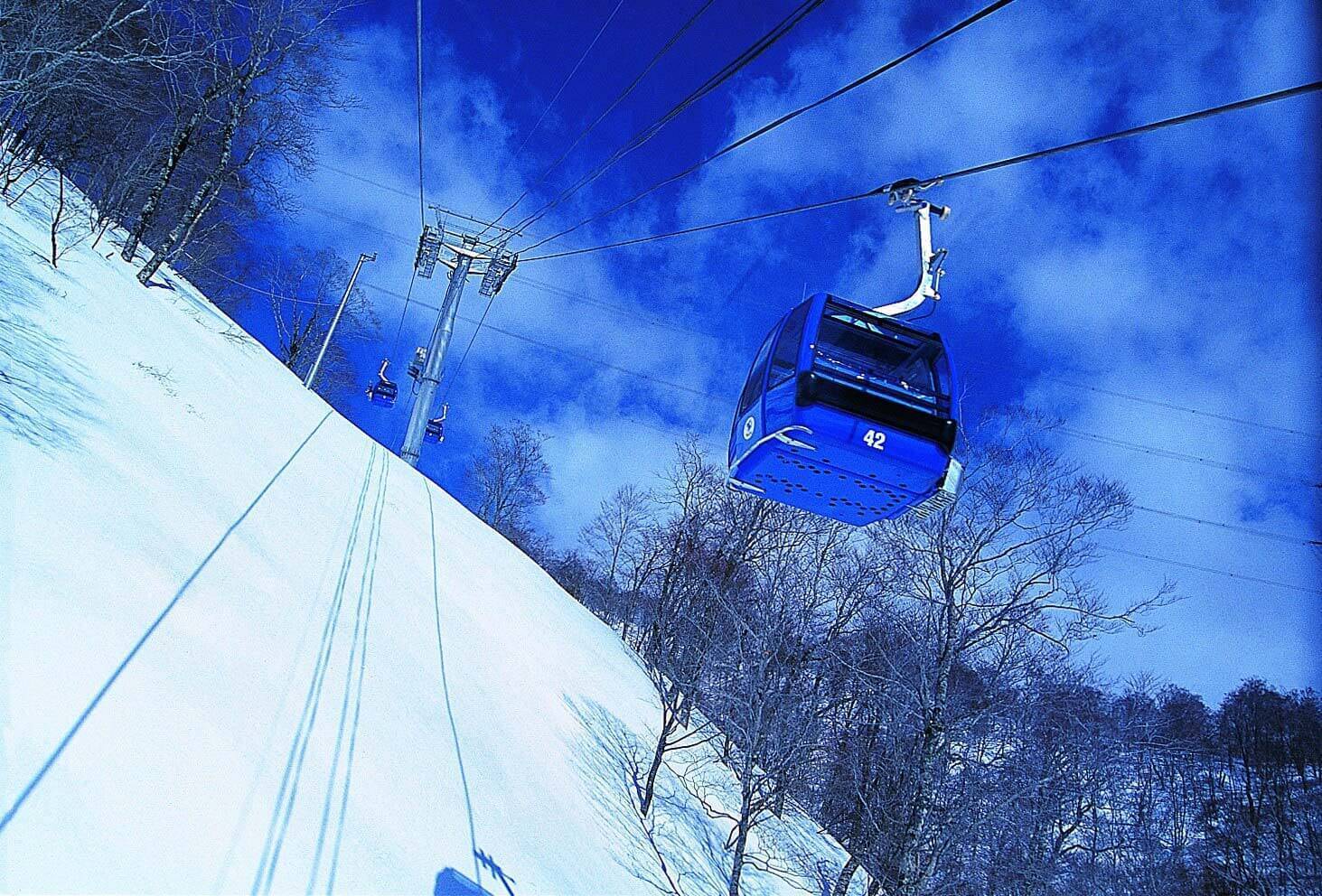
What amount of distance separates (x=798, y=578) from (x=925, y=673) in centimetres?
317

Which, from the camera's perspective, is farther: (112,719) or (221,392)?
(221,392)

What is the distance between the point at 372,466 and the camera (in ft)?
54.2

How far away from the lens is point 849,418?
Answer: 14.4 ft

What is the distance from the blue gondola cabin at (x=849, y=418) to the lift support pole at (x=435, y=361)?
16.8 metres

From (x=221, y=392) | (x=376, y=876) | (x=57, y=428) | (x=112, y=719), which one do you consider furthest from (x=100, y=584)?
(x=221, y=392)

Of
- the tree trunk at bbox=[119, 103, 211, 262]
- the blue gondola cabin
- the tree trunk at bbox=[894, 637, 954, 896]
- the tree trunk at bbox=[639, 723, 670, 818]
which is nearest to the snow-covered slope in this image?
the tree trunk at bbox=[639, 723, 670, 818]

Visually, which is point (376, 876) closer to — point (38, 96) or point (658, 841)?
point (658, 841)

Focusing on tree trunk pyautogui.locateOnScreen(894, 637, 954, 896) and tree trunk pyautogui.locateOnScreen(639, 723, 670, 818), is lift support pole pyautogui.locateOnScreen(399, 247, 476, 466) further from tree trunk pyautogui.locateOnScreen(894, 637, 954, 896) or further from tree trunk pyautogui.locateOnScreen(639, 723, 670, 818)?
tree trunk pyautogui.locateOnScreen(894, 637, 954, 896)

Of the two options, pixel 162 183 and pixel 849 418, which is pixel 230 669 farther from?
pixel 162 183

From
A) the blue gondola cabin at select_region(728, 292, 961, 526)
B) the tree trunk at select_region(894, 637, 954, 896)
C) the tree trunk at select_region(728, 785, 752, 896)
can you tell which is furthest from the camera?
the tree trunk at select_region(894, 637, 954, 896)

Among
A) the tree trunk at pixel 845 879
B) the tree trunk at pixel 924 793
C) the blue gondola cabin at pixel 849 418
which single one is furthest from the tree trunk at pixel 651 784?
the blue gondola cabin at pixel 849 418

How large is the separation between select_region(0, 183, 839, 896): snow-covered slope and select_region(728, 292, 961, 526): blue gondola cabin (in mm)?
3977

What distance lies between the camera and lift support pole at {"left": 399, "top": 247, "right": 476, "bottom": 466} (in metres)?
20.4

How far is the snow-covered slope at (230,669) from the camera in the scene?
3.36 m
